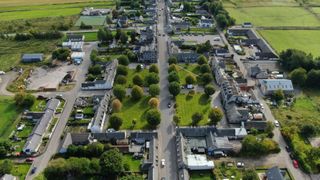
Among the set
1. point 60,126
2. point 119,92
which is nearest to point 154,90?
point 119,92

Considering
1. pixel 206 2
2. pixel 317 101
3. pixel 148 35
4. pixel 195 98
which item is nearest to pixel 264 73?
pixel 317 101

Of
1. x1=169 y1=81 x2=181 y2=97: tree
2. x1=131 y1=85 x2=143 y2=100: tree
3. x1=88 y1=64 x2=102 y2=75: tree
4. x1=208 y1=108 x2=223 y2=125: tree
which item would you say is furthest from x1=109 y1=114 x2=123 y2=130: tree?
x1=88 y1=64 x2=102 y2=75: tree

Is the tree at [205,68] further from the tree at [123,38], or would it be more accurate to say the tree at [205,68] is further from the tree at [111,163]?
the tree at [111,163]

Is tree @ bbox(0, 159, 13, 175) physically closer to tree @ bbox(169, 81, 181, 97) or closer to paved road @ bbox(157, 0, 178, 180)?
paved road @ bbox(157, 0, 178, 180)

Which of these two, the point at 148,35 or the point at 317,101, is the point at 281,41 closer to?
the point at 317,101

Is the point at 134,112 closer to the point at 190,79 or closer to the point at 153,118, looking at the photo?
the point at 153,118
